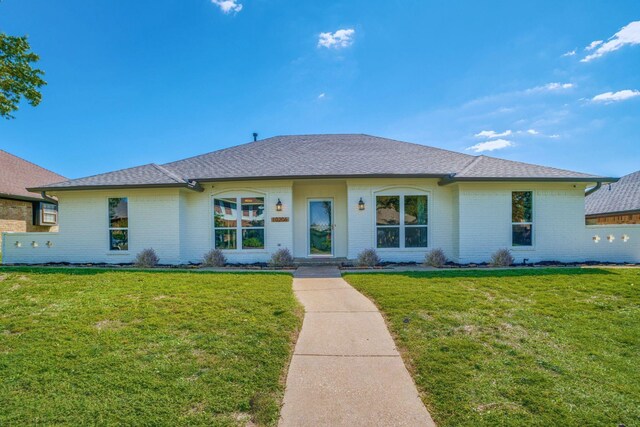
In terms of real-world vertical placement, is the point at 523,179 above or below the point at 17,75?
below

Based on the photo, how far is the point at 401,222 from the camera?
35.7 ft

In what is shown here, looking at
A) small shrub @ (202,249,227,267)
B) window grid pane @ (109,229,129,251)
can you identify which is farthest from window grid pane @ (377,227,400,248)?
window grid pane @ (109,229,129,251)

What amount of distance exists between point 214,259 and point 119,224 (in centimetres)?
367

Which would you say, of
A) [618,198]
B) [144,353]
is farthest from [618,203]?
[144,353]

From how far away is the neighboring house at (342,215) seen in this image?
34.2ft

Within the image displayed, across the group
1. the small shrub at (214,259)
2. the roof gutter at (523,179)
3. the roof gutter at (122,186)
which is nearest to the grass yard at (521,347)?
the roof gutter at (523,179)

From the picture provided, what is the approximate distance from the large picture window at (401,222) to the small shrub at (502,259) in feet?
7.03

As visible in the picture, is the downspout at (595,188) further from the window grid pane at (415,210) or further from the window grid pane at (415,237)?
the window grid pane at (415,237)

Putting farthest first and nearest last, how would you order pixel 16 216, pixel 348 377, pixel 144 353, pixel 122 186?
1. pixel 16 216
2. pixel 122 186
3. pixel 144 353
4. pixel 348 377

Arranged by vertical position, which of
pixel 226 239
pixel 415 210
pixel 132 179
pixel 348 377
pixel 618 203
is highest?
pixel 132 179

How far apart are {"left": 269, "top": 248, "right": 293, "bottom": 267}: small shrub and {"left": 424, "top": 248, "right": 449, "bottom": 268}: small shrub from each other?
453 cm

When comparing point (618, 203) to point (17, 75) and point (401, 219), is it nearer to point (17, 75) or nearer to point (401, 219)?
point (401, 219)

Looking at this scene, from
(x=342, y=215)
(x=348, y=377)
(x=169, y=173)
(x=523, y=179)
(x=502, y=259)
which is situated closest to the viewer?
(x=348, y=377)

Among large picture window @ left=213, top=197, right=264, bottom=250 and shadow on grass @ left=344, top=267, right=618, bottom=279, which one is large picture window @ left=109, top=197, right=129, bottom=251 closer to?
large picture window @ left=213, top=197, right=264, bottom=250
